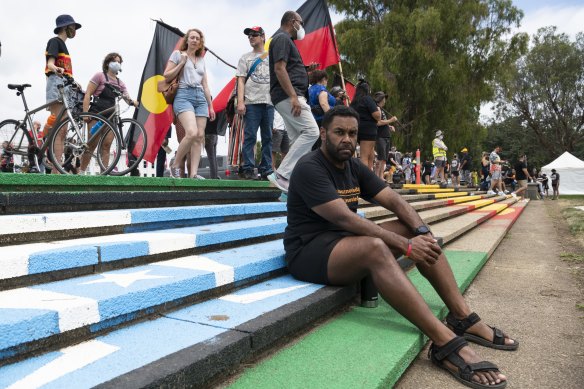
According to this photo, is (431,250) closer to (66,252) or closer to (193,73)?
(66,252)

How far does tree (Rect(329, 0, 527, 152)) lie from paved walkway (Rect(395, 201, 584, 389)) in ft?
44.7

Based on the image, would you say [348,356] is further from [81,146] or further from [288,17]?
[81,146]

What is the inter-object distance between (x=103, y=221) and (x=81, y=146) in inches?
99.3

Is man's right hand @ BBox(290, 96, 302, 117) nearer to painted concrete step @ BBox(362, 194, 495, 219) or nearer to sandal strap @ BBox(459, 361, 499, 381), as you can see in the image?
painted concrete step @ BBox(362, 194, 495, 219)

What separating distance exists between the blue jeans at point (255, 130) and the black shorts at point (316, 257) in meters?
2.85

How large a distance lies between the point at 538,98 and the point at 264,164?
119ft

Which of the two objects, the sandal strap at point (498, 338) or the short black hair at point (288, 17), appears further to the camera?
the short black hair at point (288, 17)

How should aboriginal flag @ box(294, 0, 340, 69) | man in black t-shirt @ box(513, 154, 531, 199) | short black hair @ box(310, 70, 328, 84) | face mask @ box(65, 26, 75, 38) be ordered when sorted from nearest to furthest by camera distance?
face mask @ box(65, 26, 75, 38), short black hair @ box(310, 70, 328, 84), aboriginal flag @ box(294, 0, 340, 69), man in black t-shirt @ box(513, 154, 531, 199)

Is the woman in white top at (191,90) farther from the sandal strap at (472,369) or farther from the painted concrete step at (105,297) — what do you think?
the sandal strap at (472,369)

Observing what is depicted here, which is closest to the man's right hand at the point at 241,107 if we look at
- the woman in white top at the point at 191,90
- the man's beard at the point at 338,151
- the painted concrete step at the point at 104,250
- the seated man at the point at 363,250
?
the woman in white top at the point at 191,90

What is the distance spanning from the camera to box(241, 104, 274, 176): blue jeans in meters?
5.32

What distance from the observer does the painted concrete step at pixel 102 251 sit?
1.92 m

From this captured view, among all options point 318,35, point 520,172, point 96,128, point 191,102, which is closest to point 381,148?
point 318,35

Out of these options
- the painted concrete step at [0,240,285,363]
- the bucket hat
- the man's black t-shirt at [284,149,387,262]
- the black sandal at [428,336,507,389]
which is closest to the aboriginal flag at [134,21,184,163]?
the bucket hat
